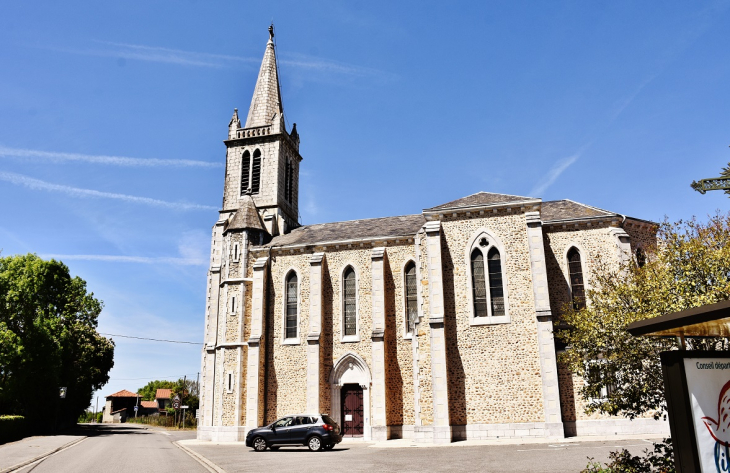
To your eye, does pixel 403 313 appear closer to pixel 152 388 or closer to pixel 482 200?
pixel 482 200

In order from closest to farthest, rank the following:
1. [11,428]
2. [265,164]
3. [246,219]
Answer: [11,428] → [246,219] → [265,164]

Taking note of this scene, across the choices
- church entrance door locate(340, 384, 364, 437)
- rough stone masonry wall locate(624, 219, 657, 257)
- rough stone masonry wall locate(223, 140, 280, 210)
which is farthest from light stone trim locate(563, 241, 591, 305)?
rough stone masonry wall locate(223, 140, 280, 210)

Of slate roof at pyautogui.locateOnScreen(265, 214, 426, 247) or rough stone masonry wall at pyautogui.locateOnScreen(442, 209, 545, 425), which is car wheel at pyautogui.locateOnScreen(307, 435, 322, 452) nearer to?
rough stone masonry wall at pyautogui.locateOnScreen(442, 209, 545, 425)

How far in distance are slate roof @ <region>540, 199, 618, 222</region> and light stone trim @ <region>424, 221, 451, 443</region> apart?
19.6ft

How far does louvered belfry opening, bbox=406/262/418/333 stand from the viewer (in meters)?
26.2

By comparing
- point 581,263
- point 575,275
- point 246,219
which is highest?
point 246,219

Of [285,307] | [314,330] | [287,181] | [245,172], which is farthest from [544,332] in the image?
[245,172]

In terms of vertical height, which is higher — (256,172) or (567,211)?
(256,172)

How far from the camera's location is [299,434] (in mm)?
20625

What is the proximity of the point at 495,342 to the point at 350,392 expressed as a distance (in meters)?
8.55

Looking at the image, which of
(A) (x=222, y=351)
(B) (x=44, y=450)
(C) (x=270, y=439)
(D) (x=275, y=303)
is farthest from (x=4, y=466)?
(D) (x=275, y=303)

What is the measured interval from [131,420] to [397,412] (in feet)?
197

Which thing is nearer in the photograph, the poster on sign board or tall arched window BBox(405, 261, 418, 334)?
the poster on sign board

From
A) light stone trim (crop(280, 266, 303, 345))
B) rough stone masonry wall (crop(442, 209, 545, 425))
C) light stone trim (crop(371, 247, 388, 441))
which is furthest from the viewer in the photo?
light stone trim (crop(280, 266, 303, 345))
